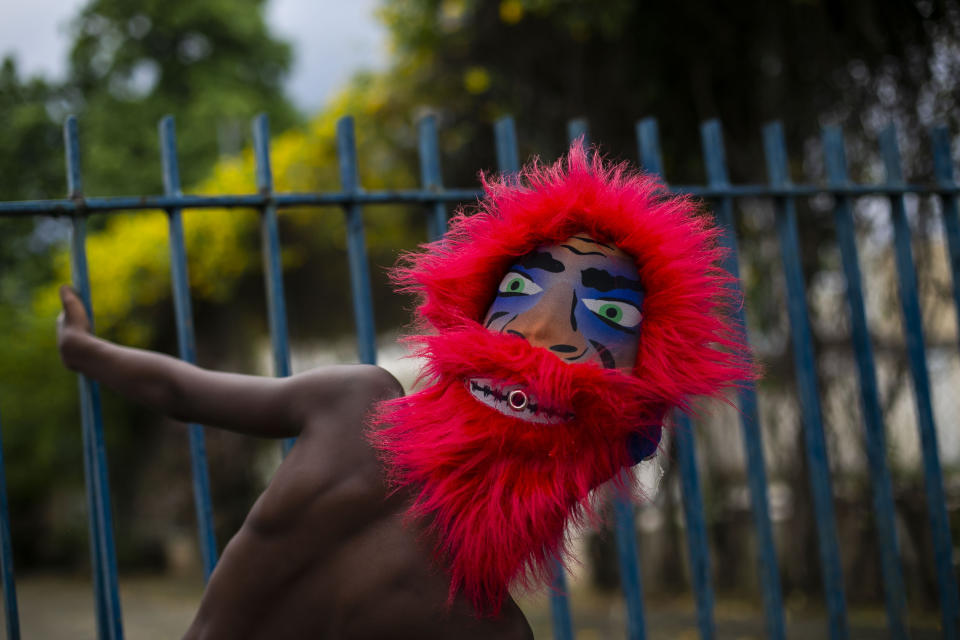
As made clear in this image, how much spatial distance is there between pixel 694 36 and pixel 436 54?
1589 mm

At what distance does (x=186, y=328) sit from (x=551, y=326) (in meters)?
0.83

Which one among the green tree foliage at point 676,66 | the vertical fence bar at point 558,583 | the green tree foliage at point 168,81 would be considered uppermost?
the green tree foliage at point 168,81

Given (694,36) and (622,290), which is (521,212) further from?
(694,36)

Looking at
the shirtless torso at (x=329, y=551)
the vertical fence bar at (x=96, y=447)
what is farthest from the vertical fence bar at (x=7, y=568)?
the shirtless torso at (x=329, y=551)

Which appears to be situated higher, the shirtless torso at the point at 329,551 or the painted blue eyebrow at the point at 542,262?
the painted blue eyebrow at the point at 542,262

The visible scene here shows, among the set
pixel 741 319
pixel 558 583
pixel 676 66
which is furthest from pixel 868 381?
pixel 676 66

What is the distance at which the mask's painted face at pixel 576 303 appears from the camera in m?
1.16

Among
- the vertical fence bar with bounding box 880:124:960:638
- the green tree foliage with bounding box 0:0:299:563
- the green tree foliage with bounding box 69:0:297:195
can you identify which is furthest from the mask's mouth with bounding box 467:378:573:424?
the green tree foliage with bounding box 69:0:297:195

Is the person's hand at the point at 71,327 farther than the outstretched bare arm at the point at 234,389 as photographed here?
Yes

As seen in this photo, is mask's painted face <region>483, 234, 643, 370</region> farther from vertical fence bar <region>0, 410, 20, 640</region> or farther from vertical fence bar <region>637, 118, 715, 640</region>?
vertical fence bar <region>0, 410, 20, 640</region>

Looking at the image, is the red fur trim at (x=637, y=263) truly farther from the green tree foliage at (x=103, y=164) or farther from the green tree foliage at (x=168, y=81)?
the green tree foliage at (x=168, y=81)

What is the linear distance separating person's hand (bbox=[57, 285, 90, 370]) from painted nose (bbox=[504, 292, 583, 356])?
79 cm

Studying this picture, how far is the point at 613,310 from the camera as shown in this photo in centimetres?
117

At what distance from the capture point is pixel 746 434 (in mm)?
1999
